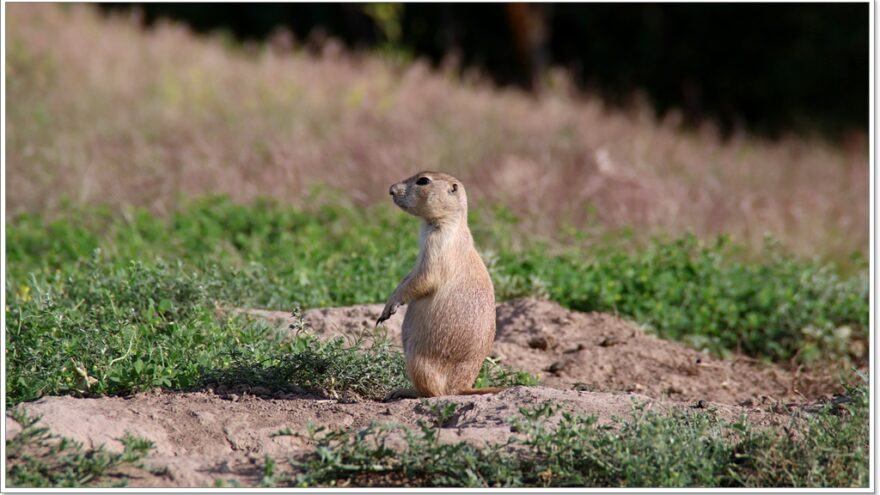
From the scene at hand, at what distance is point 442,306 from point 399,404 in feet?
1.65

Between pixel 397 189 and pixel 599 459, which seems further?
pixel 397 189

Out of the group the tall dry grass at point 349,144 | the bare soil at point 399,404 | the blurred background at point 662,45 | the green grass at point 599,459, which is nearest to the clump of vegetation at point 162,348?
the bare soil at point 399,404

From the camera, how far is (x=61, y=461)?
427cm

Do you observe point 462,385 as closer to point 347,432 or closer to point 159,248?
point 347,432

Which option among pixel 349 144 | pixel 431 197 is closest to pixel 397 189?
pixel 431 197

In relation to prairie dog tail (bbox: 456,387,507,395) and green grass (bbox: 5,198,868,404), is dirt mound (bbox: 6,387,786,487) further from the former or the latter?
green grass (bbox: 5,198,868,404)

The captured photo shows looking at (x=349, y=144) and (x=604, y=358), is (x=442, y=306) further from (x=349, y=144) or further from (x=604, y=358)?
(x=349, y=144)

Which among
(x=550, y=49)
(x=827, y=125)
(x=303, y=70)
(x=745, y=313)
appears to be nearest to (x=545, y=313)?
(x=745, y=313)

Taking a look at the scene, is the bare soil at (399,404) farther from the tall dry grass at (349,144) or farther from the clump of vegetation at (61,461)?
the tall dry grass at (349,144)

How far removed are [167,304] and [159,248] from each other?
8.20ft

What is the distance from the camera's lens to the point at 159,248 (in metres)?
8.34

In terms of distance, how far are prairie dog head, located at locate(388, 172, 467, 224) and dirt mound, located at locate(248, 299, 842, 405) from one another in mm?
1040

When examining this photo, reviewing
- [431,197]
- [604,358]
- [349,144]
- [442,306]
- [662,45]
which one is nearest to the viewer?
[442,306]

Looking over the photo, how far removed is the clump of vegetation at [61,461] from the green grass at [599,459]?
61 centimetres
